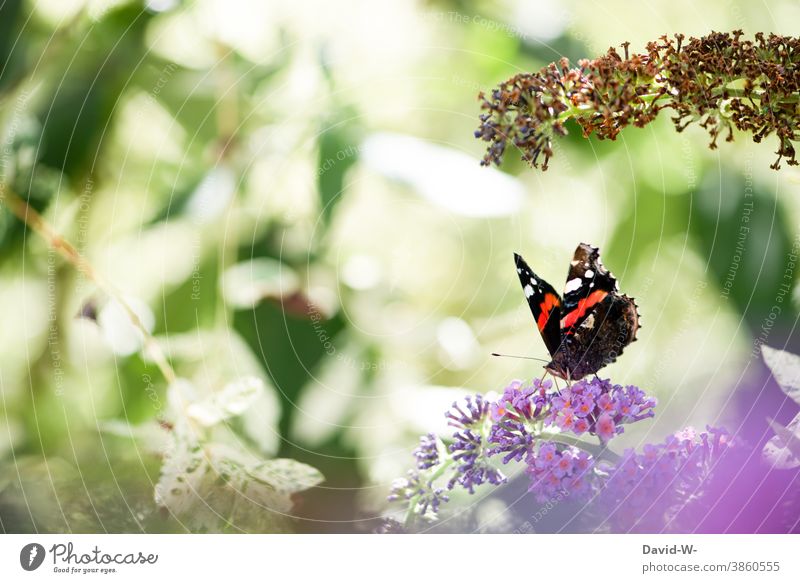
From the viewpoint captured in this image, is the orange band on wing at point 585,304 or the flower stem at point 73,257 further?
the flower stem at point 73,257

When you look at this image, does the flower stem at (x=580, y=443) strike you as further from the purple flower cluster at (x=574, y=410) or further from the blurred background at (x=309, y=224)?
the blurred background at (x=309, y=224)

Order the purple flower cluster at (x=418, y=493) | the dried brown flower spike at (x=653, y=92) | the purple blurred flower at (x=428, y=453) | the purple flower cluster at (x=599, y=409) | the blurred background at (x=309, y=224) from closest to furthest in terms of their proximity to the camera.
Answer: the dried brown flower spike at (x=653, y=92) < the purple flower cluster at (x=599, y=409) < the purple blurred flower at (x=428, y=453) < the purple flower cluster at (x=418, y=493) < the blurred background at (x=309, y=224)

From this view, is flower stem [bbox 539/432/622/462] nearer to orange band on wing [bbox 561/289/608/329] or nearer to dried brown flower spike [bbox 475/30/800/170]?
orange band on wing [bbox 561/289/608/329]

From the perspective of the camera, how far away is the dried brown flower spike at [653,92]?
69cm

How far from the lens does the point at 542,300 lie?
39.1 inches

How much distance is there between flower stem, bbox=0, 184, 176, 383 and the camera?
124 centimetres

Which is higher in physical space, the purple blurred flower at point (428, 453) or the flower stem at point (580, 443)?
the flower stem at point (580, 443)

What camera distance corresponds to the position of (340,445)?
125cm

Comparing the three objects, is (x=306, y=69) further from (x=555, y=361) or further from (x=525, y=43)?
(x=555, y=361)

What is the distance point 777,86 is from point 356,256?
77 centimetres

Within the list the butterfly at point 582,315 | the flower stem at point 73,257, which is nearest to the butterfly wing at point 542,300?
the butterfly at point 582,315

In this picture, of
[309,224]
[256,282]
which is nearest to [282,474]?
[256,282]

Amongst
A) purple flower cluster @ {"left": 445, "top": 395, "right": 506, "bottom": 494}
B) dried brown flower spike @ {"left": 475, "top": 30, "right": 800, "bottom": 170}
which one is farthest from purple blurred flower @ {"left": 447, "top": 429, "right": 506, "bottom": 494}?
dried brown flower spike @ {"left": 475, "top": 30, "right": 800, "bottom": 170}
